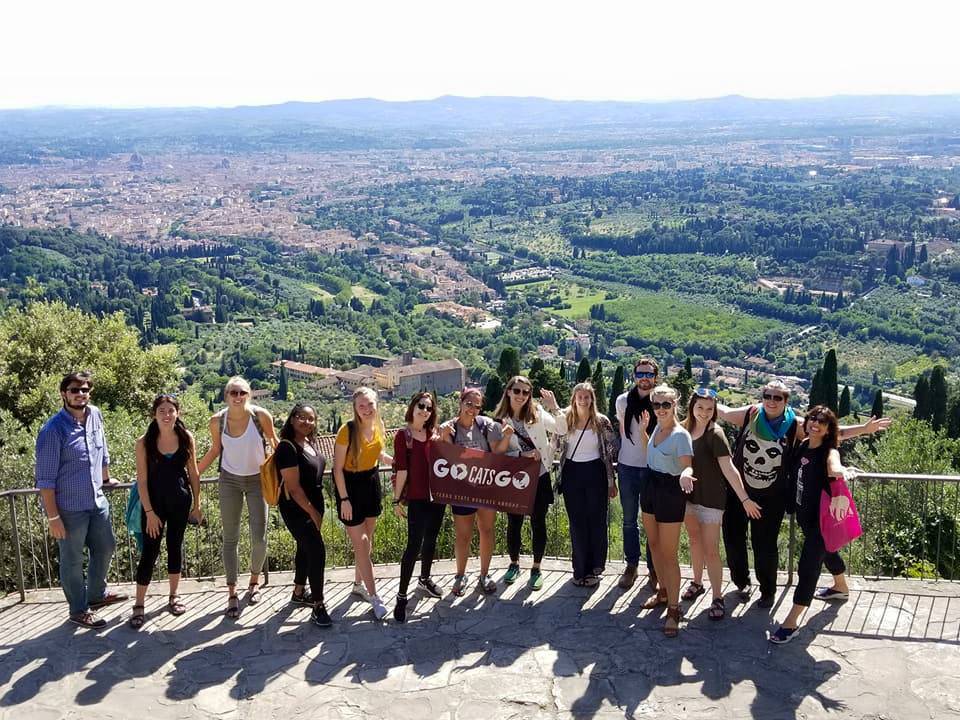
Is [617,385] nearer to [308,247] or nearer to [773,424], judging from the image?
[773,424]

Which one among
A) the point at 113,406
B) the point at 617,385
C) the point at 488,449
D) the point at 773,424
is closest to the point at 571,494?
the point at 488,449

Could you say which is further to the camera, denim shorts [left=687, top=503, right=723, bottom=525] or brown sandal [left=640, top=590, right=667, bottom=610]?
brown sandal [left=640, top=590, right=667, bottom=610]

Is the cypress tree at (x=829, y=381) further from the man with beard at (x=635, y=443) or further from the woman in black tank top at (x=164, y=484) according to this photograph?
the woman in black tank top at (x=164, y=484)

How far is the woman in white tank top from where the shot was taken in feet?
19.2

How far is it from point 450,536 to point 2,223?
5033 inches

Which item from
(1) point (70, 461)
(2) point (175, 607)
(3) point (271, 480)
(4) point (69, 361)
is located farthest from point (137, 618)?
(4) point (69, 361)

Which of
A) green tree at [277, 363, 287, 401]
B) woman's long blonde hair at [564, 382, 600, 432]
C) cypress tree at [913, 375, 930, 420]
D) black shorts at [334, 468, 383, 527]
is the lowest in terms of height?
green tree at [277, 363, 287, 401]

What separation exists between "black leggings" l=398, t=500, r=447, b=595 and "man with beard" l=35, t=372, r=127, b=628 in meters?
1.89

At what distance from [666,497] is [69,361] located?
559 inches

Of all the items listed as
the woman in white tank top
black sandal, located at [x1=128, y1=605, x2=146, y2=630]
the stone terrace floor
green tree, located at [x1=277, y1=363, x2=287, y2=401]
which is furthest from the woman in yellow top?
green tree, located at [x1=277, y1=363, x2=287, y2=401]

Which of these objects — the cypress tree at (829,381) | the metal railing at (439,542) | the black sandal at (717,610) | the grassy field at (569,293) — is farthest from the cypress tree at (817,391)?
the grassy field at (569,293)

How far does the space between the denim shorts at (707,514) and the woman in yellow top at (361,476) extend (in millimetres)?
2026

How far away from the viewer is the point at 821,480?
546 cm

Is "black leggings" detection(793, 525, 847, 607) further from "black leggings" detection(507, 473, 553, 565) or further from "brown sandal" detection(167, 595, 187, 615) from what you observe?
"brown sandal" detection(167, 595, 187, 615)
